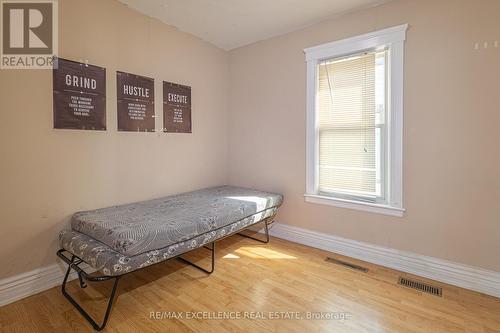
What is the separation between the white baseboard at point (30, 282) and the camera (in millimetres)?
1774

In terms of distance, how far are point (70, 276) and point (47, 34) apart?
1973 millimetres

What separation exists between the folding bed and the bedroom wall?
20 centimetres

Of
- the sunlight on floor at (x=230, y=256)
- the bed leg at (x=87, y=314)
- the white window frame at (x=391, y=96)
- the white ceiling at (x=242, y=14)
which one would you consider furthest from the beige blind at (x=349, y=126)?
the bed leg at (x=87, y=314)

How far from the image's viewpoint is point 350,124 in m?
2.59

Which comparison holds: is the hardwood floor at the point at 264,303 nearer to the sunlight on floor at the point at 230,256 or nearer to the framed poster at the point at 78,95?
the sunlight on floor at the point at 230,256

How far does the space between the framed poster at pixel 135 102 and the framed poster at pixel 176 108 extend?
16 centimetres

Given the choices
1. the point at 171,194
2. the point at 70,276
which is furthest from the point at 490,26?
the point at 70,276

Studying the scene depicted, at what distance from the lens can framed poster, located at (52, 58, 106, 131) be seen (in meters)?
1.98

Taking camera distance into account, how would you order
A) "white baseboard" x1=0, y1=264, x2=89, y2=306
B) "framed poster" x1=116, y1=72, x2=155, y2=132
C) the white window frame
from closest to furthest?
"white baseboard" x1=0, y1=264, x2=89, y2=306 < the white window frame < "framed poster" x1=116, y1=72, x2=155, y2=132

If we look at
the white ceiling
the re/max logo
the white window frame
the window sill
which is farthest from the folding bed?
the white ceiling

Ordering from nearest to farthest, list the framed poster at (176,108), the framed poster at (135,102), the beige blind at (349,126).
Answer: the framed poster at (135,102), the beige blind at (349,126), the framed poster at (176,108)

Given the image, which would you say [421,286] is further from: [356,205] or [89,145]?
[89,145]

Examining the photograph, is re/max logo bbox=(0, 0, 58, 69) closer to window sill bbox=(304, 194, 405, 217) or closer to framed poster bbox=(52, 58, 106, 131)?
framed poster bbox=(52, 58, 106, 131)

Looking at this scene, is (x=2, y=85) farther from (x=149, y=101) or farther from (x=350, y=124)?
(x=350, y=124)
